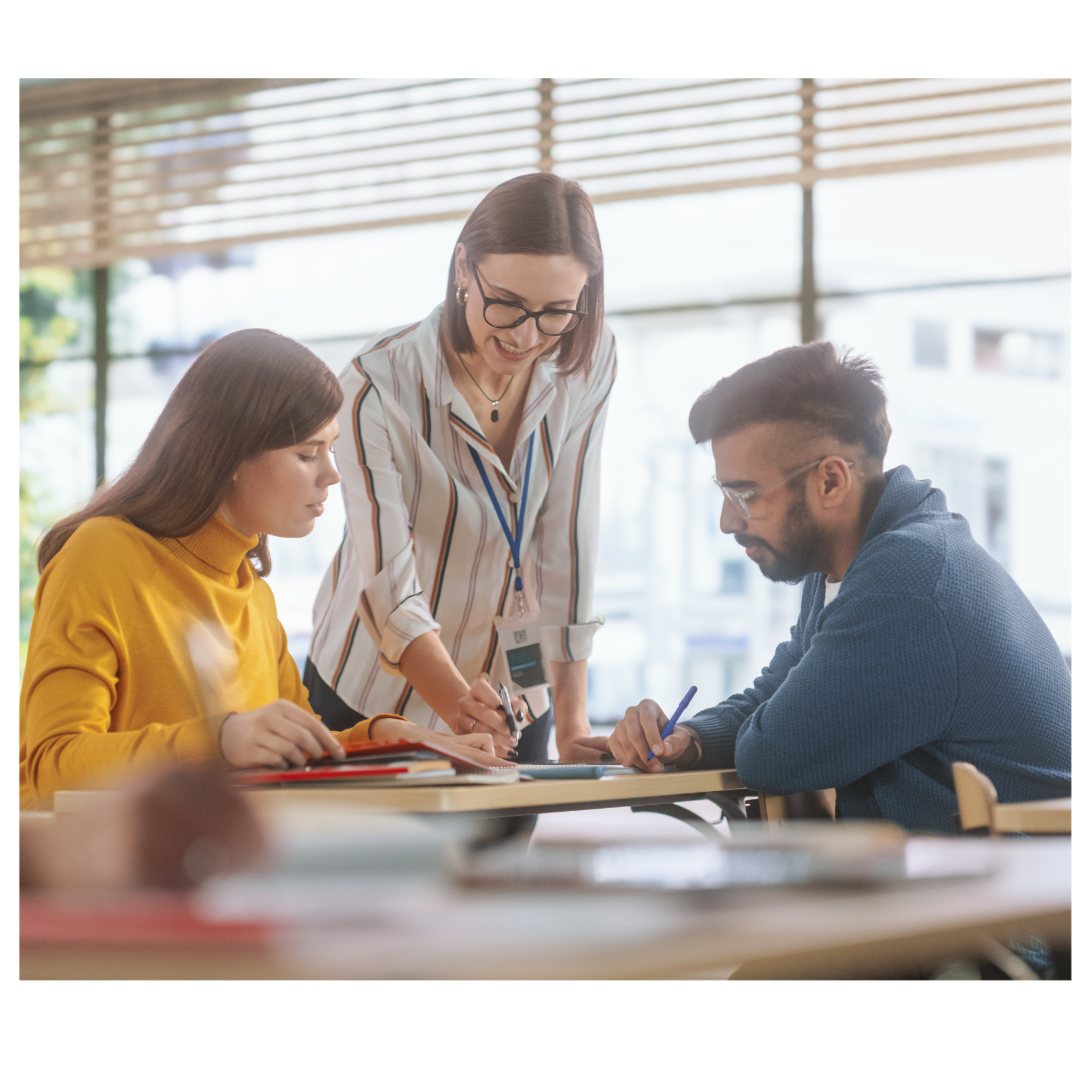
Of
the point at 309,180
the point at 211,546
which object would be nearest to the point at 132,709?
the point at 211,546

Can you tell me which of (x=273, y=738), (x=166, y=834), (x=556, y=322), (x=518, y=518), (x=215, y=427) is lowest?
(x=166, y=834)

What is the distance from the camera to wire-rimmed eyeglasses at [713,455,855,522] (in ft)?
4.77

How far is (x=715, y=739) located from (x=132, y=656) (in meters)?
0.77

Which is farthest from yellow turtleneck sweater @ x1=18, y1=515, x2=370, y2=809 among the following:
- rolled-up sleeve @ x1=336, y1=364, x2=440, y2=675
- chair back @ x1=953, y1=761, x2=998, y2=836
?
chair back @ x1=953, y1=761, x2=998, y2=836

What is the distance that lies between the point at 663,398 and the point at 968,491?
68 cm

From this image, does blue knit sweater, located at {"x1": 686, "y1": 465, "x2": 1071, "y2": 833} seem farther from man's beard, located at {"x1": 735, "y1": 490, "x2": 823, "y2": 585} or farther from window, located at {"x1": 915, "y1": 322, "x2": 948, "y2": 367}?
window, located at {"x1": 915, "y1": 322, "x2": 948, "y2": 367}

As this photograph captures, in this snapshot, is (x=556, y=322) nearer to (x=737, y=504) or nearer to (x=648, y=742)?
(x=737, y=504)

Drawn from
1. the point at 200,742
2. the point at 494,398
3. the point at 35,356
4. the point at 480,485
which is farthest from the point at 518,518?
the point at 35,356

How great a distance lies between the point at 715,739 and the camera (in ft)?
4.99

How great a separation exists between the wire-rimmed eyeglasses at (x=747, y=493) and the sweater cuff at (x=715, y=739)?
296 mm

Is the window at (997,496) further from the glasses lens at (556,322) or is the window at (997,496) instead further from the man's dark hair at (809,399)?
the glasses lens at (556,322)
